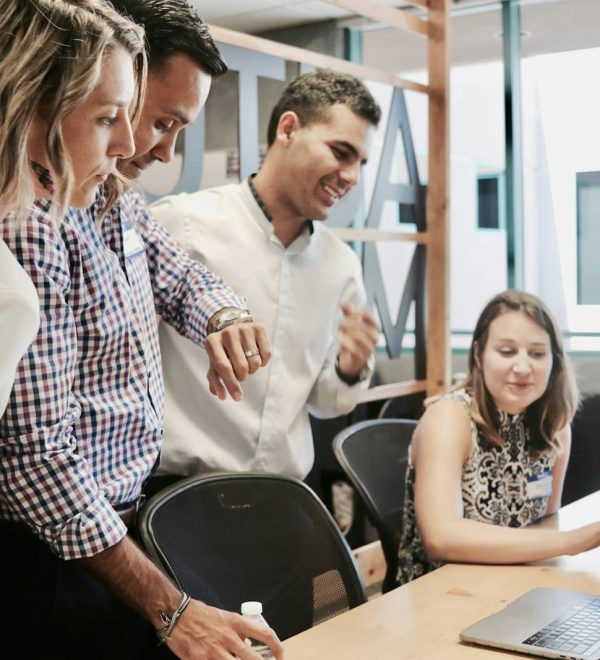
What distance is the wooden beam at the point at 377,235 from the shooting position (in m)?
3.77

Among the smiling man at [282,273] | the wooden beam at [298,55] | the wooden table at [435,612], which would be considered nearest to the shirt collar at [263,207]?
the smiling man at [282,273]

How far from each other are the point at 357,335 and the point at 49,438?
2.48 ft

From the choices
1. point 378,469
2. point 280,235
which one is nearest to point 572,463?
point 378,469

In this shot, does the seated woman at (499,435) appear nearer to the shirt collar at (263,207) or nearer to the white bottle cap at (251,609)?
the shirt collar at (263,207)

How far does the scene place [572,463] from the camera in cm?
345

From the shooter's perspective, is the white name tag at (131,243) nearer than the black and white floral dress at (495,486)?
Yes

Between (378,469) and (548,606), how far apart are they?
0.93 meters

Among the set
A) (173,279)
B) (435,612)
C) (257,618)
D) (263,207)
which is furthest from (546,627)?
(263,207)

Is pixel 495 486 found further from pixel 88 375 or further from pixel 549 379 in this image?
pixel 88 375

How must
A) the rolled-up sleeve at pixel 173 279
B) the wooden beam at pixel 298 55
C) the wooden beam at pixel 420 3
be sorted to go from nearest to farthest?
1. the rolled-up sleeve at pixel 173 279
2. the wooden beam at pixel 298 55
3. the wooden beam at pixel 420 3

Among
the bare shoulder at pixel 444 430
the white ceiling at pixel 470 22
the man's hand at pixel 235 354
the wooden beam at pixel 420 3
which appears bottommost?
the bare shoulder at pixel 444 430

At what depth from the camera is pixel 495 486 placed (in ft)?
7.44

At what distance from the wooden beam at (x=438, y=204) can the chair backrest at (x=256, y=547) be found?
252 centimetres

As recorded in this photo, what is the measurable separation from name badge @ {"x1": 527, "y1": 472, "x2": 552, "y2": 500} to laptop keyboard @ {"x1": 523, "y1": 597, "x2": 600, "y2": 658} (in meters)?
0.76
